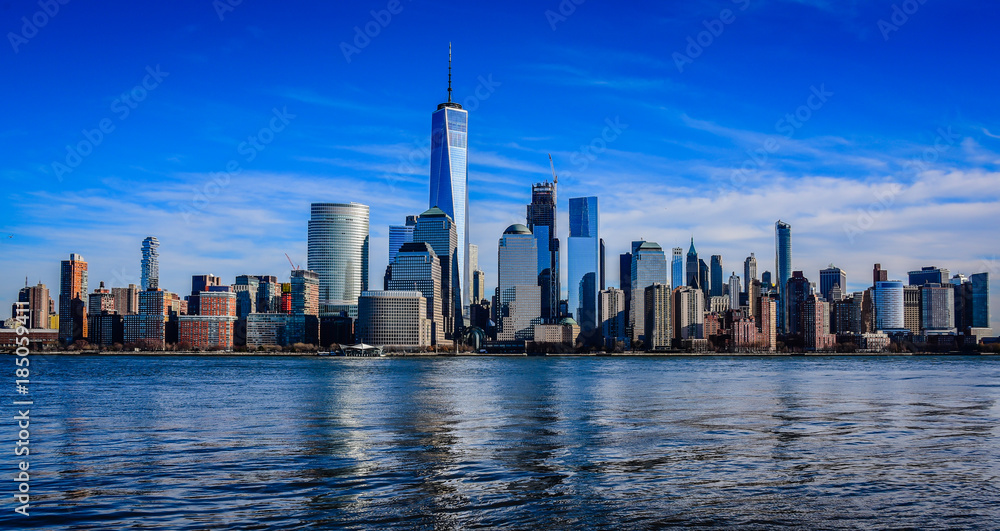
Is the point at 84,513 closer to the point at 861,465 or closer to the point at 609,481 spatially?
the point at 609,481

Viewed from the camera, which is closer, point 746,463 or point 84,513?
point 84,513

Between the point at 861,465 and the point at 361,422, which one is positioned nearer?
the point at 861,465

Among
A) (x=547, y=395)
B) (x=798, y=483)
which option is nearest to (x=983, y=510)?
(x=798, y=483)

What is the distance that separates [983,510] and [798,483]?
656 cm

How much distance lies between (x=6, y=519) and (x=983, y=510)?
106 feet

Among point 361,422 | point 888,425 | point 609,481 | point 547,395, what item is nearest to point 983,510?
point 609,481

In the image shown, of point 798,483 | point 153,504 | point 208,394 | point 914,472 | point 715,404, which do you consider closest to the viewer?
point 153,504

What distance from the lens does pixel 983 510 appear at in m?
28.4

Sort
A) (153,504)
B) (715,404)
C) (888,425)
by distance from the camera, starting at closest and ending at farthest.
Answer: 1. (153,504)
2. (888,425)
3. (715,404)

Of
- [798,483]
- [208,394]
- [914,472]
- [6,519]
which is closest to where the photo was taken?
[6,519]

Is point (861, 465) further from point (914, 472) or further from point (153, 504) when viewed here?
point (153, 504)

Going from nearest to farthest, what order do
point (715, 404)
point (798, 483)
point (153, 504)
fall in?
point (153, 504)
point (798, 483)
point (715, 404)

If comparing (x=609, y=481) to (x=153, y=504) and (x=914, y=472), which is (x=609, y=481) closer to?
(x=914, y=472)

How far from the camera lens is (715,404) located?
7212 centimetres
